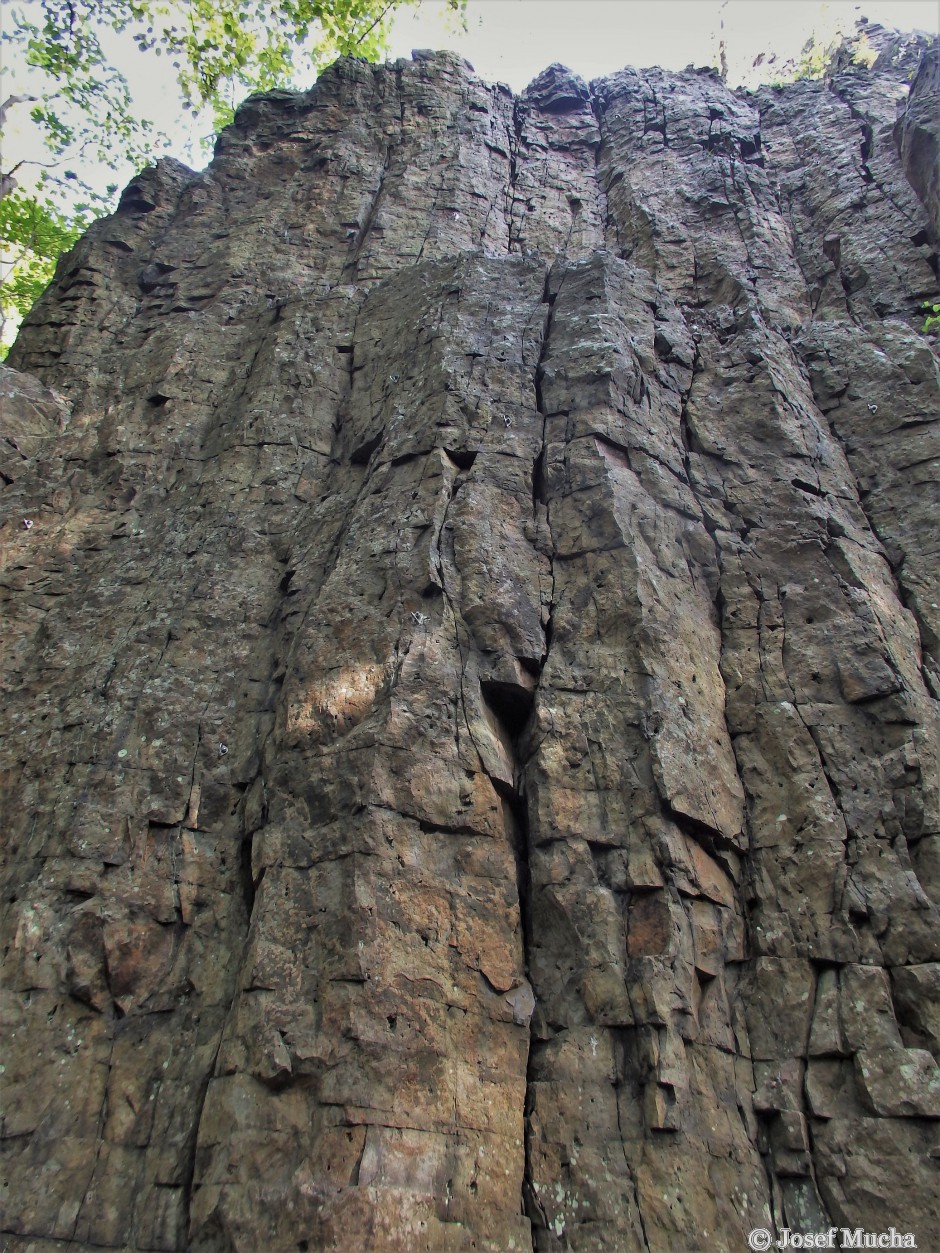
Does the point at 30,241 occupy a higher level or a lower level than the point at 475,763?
higher

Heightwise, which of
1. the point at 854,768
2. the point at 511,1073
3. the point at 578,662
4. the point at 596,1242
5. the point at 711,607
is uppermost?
the point at 711,607

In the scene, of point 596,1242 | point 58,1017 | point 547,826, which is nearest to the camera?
point 596,1242

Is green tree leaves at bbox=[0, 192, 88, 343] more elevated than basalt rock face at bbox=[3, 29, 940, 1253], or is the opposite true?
green tree leaves at bbox=[0, 192, 88, 343]

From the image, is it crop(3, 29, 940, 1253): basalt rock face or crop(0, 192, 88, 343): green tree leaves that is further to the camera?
crop(0, 192, 88, 343): green tree leaves

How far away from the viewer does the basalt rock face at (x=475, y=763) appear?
6055 mm

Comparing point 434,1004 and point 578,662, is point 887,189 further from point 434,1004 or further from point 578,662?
point 434,1004

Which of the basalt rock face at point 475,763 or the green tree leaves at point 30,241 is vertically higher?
the green tree leaves at point 30,241

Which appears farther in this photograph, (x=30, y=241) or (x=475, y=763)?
(x=30, y=241)

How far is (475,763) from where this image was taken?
7.65 m

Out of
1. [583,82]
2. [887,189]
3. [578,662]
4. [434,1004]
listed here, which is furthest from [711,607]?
[583,82]

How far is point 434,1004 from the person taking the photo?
6445 millimetres

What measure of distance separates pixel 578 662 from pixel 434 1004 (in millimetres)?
3586

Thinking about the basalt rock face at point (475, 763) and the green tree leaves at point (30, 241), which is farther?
the green tree leaves at point (30, 241)

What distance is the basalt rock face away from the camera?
6.05 m
